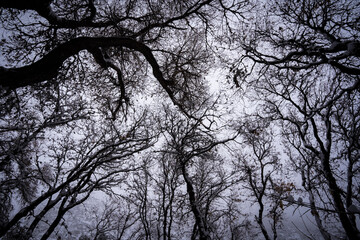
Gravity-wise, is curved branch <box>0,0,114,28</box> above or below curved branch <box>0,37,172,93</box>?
above

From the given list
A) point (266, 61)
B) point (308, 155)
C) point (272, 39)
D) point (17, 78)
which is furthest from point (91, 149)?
point (308, 155)

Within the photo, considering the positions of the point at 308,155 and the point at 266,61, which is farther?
the point at 308,155

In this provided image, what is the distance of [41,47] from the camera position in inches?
230

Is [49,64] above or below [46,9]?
below

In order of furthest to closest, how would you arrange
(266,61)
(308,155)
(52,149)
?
1. (308,155)
2. (52,149)
3. (266,61)

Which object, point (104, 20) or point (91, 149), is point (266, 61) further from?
point (91, 149)

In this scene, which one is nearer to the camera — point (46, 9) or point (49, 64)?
point (49, 64)

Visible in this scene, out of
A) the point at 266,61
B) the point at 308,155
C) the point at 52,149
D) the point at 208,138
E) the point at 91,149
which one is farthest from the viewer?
the point at 308,155

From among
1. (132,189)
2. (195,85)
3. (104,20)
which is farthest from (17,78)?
(132,189)

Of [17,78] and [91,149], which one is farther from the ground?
[91,149]

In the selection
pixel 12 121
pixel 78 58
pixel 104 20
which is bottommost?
pixel 12 121

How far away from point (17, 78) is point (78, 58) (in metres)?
2.65

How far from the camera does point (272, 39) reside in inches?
251

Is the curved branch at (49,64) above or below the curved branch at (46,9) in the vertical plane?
below
